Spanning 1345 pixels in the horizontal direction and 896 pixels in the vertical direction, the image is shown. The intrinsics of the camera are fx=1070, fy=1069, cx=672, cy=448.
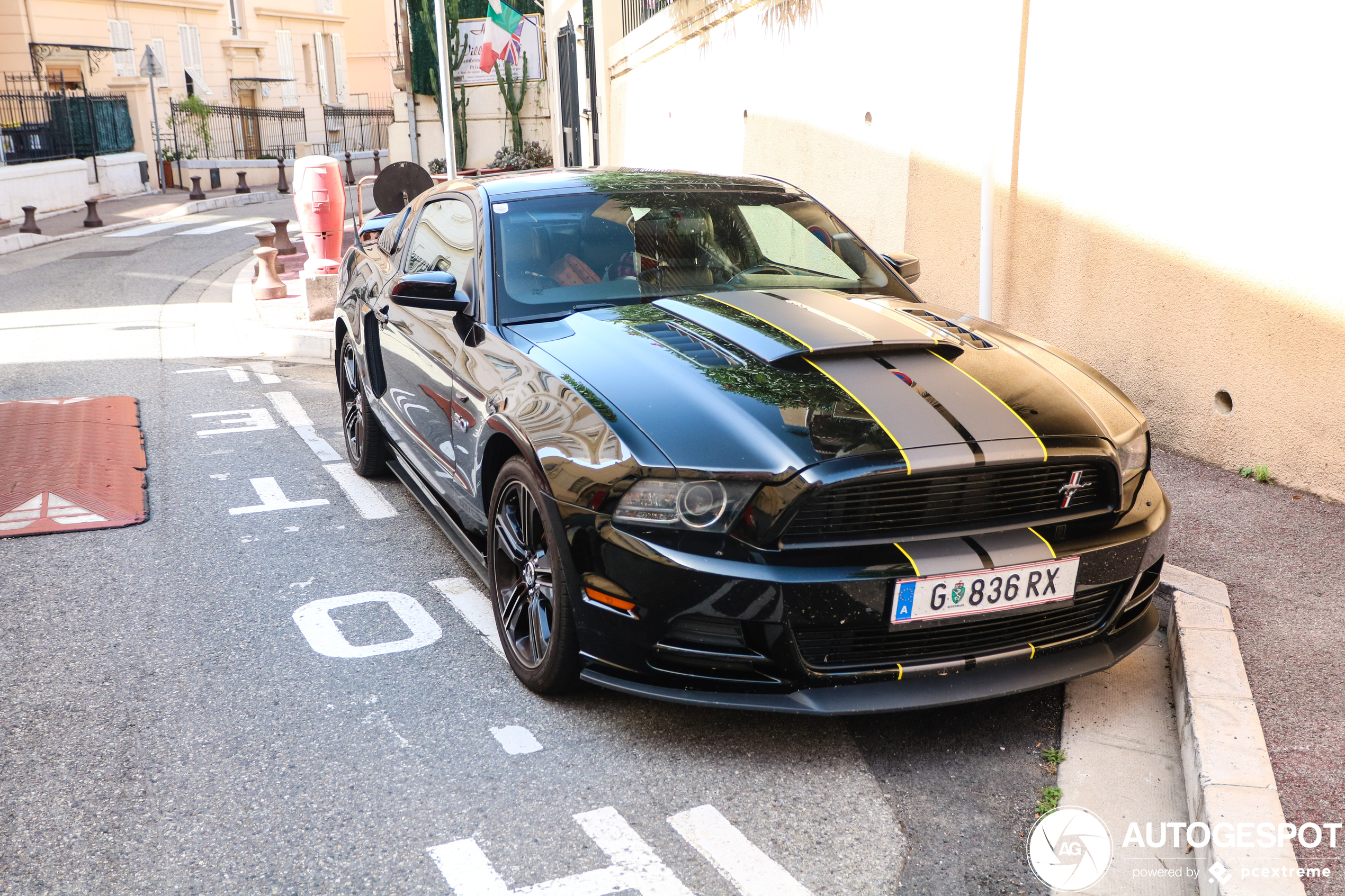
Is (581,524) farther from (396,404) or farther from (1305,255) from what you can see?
(1305,255)

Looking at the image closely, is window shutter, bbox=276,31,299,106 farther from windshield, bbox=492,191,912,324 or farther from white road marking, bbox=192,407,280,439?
windshield, bbox=492,191,912,324

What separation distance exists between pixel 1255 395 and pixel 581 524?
3.61m

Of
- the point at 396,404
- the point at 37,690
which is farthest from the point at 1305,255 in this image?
the point at 37,690

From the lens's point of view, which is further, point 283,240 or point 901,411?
point 283,240

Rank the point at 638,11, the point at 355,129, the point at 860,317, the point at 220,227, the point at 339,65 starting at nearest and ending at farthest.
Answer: the point at 860,317 < the point at 638,11 < the point at 220,227 < the point at 355,129 < the point at 339,65

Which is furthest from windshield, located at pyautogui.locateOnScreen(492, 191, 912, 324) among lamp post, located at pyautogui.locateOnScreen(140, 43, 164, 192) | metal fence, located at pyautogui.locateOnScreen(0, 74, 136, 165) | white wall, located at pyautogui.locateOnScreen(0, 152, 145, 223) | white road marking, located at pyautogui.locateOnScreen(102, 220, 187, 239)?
lamp post, located at pyautogui.locateOnScreen(140, 43, 164, 192)

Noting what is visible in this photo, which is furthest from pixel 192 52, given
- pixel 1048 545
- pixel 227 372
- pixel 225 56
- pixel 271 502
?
pixel 1048 545

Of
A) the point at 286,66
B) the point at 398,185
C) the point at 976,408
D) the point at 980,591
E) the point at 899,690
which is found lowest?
the point at 899,690

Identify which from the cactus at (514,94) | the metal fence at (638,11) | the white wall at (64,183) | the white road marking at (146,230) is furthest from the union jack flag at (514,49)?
the metal fence at (638,11)

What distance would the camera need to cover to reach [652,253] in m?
4.08

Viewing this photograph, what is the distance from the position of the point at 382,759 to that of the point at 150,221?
21.7m

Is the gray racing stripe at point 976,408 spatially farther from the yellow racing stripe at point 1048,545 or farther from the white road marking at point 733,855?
the white road marking at point 733,855

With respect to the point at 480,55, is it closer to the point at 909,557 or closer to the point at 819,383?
the point at 819,383

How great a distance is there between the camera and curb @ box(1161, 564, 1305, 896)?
2369mm
